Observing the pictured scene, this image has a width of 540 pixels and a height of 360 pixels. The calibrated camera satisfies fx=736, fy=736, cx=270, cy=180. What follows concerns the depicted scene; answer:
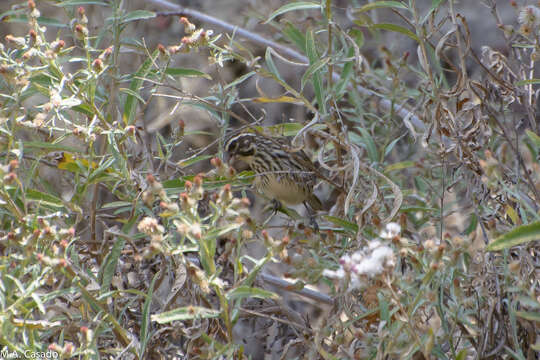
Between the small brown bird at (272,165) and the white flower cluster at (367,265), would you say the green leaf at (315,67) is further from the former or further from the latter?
the small brown bird at (272,165)

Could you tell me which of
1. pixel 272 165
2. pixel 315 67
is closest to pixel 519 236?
pixel 315 67

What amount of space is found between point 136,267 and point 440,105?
1280mm

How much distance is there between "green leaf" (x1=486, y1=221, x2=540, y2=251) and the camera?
75.4 inches

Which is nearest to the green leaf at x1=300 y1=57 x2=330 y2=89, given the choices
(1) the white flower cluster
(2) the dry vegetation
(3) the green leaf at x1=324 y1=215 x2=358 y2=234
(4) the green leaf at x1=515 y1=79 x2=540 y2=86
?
(2) the dry vegetation

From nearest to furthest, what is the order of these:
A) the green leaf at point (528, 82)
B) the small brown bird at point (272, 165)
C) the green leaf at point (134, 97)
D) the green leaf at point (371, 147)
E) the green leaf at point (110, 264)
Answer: the green leaf at point (110, 264) < the green leaf at point (528, 82) < the green leaf at point (134, 97) < the green leaf at point (371, 147) < the small brown bird at point (272, 165)

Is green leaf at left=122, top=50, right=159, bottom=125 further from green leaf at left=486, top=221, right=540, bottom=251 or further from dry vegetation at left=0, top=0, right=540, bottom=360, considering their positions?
green leaf at left=486, top=221, right=540, bottom=251

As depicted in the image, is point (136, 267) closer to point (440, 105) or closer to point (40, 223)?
point (40, 223)

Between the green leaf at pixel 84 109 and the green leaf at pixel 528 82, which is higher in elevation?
the green leaf at pixel 528 82

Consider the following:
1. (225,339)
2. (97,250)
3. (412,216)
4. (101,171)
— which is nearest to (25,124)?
(101,171)

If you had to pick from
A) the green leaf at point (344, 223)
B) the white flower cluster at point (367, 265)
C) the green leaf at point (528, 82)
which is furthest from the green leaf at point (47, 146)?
the green leaf at point (528, 82)

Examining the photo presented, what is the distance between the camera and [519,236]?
1921 mm

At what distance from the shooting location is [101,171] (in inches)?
98.2

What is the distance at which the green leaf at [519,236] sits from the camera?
192 cm

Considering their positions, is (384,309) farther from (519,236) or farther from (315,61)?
(315,61)
